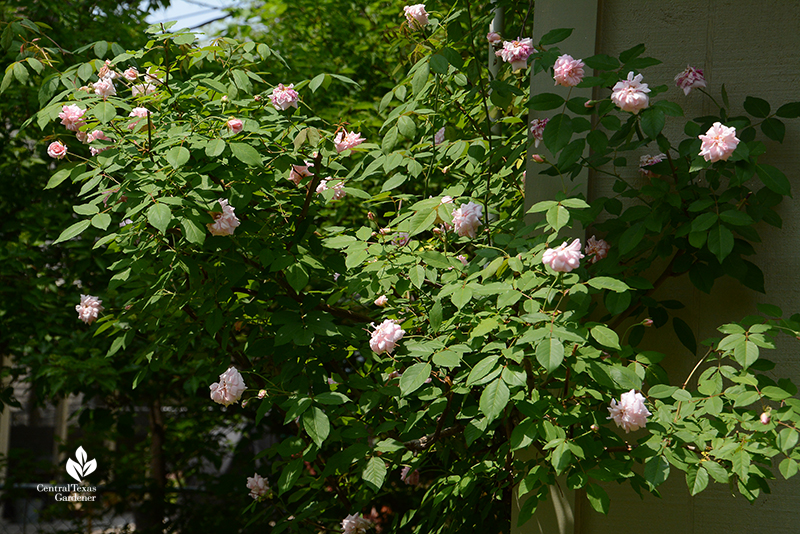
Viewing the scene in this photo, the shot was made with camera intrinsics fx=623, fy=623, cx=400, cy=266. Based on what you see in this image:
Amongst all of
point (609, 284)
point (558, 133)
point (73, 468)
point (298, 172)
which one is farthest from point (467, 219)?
point (73, 468)

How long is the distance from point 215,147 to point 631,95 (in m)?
0.96

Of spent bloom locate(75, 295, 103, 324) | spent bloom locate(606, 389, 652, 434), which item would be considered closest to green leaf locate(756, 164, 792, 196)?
spent bloom locate(606, 389, 652, 434)

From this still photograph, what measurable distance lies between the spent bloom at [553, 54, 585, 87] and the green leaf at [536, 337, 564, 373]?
2.10 feet

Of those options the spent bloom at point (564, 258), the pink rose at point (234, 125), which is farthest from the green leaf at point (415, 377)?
the pink rose at point (234, 125)

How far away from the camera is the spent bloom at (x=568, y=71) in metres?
1.46

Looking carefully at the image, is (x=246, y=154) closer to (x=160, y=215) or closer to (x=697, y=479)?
(x=160, y=215)

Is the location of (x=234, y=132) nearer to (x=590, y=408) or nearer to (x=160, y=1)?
(x=590, y=408)

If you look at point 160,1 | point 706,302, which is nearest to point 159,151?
point 706,302

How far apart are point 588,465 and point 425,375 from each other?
390 millimetres

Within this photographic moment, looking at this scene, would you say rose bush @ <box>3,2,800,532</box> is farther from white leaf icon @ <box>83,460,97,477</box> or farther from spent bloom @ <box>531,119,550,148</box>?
white leaf icon @ <box>83,460,97,477</box>

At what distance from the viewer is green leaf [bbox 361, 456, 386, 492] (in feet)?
4.77

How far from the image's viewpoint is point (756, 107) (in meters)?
1.50
